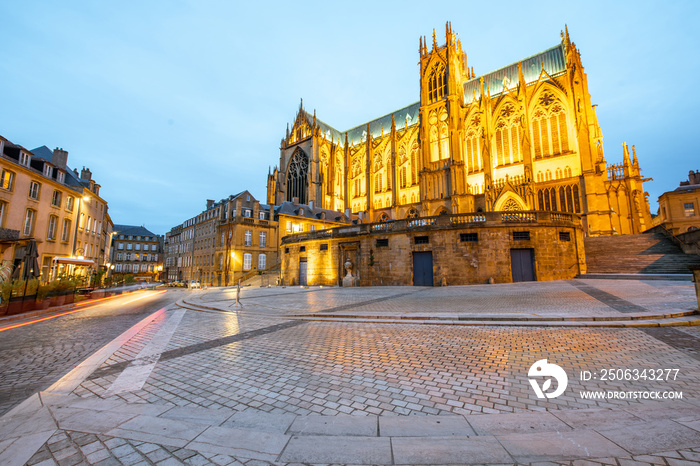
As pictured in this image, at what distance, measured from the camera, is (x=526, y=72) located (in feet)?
139

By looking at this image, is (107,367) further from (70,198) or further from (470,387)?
(70,198)

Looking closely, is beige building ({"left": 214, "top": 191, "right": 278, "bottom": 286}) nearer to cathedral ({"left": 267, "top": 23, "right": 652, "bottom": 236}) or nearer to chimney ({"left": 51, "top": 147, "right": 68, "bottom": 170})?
cathedral ({"left": 267, "top": 23, "right": 652, "bottom": 236})

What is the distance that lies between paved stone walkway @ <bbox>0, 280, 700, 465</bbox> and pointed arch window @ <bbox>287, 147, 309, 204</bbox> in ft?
158

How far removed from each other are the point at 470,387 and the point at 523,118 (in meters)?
41.8

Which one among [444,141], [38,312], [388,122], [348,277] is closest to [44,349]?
[38,312]

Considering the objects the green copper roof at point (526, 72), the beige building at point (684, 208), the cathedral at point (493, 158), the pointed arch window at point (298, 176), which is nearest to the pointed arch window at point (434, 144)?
the cathedral at point (493, 158)

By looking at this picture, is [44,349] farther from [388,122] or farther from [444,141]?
[388,122]

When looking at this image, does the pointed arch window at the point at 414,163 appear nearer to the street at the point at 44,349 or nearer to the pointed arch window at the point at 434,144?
the pointed arch window at the point at 434,144

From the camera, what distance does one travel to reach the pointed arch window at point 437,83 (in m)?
41.5

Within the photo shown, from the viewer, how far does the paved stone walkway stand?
2162 millimetres

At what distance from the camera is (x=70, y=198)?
2277 cm

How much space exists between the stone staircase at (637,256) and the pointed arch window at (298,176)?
41.8 meters

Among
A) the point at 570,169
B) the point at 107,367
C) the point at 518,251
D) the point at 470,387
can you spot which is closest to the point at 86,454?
the point at 107,367

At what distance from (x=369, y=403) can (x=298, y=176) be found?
55.1 metres
